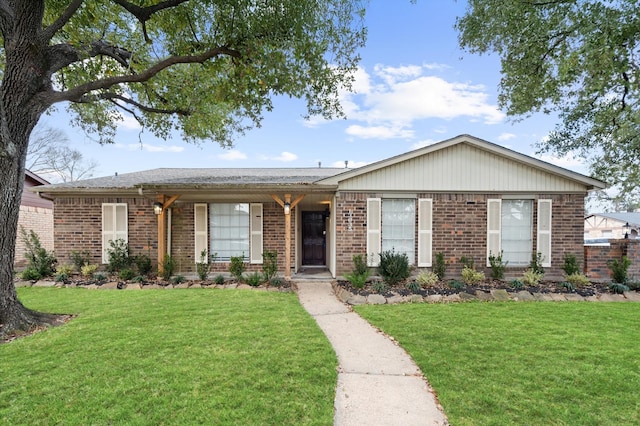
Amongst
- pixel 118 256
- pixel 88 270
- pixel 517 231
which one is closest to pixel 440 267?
pixel 517 231

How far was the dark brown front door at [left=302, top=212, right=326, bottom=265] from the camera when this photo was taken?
419 inches

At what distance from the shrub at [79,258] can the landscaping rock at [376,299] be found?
8.15 m

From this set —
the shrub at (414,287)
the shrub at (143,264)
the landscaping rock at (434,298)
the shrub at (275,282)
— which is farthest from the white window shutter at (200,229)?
the landscaping rock at (434,298)

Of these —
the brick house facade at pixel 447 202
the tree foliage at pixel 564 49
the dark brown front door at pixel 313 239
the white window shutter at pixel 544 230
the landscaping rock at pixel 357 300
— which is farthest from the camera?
the dark brown front door at pixel 313 239

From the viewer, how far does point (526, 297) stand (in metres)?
6.54

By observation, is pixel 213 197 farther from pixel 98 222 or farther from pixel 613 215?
pixel 613 215

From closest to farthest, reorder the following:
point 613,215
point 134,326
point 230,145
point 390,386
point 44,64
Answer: point 390,386 → point 134,326 → point 44,64 → point 230,145 → point 613,215

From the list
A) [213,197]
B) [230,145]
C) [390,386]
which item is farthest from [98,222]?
[390,386]

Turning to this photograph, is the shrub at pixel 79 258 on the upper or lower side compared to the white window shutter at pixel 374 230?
lower

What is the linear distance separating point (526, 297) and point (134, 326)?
7.68 metres

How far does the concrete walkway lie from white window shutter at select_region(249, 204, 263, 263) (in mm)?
4317

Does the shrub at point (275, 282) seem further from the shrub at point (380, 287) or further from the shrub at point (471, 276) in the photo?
the shrub at point (471, 276)

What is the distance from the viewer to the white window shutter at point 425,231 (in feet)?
26.6

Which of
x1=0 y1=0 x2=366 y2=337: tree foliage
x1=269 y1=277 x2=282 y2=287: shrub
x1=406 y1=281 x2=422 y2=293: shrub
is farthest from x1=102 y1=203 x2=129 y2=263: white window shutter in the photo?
x1=406 y1=281 x2=422 y2=293: shrub
